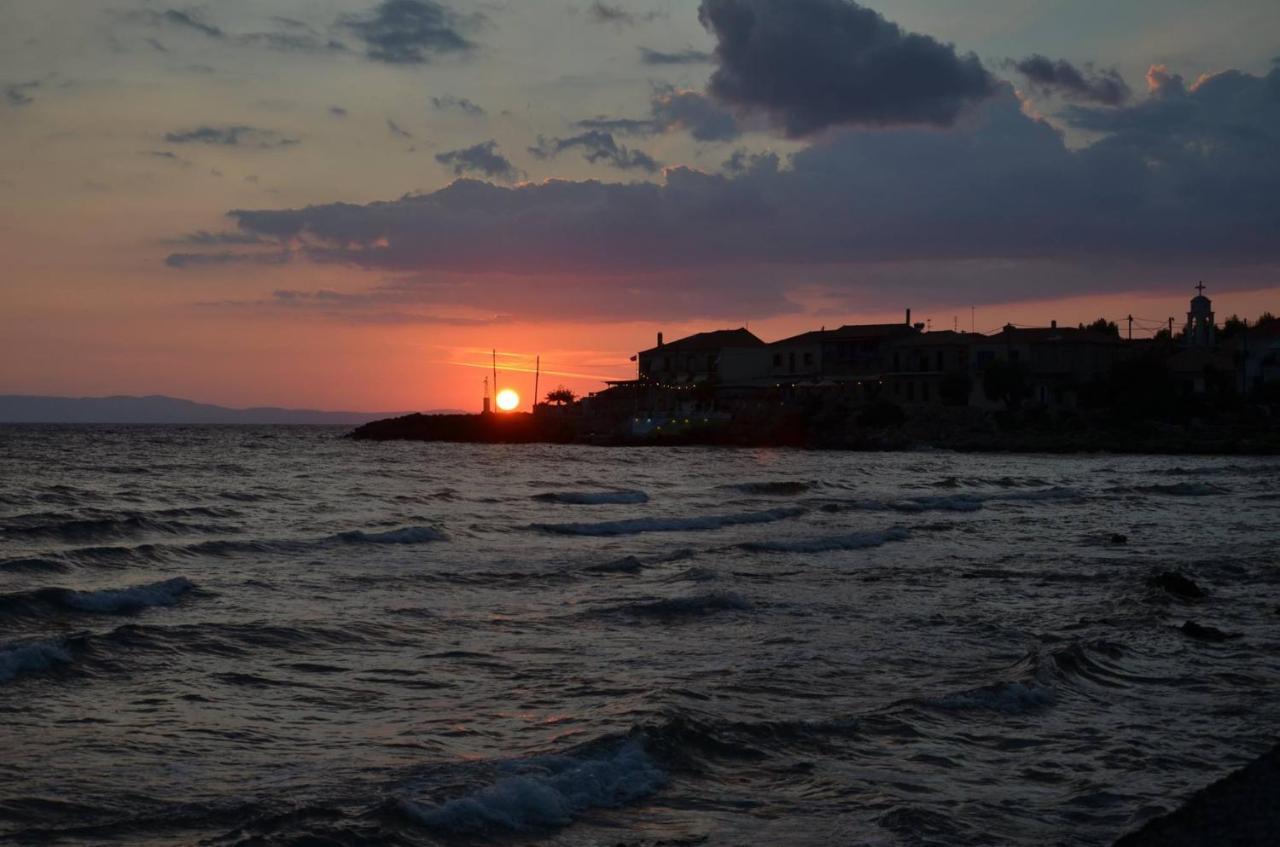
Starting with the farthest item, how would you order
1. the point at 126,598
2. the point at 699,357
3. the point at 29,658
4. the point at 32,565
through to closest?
the point at 699,357 < the point at 32,565 < the point at 126,598 < the point at 29,658

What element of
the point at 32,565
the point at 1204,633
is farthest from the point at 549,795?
the point at 32,565

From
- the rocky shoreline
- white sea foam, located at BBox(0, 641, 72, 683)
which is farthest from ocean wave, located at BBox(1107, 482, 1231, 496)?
white sea foam, located at BBox(0, 641, 72, 683)

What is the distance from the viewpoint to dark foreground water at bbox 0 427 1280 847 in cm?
913

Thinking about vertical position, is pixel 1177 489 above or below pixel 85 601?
above

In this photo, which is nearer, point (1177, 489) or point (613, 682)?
point (613, 682)

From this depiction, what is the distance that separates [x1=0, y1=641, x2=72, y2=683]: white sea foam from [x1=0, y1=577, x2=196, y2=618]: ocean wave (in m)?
3.54

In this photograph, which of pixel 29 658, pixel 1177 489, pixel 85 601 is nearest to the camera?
pixel 29 658

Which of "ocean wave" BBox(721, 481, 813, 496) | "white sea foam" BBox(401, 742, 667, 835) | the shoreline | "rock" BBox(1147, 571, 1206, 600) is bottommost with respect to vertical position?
"white sea foam" BBox(401, 742, 667, 835)

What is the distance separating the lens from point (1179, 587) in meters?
20.0

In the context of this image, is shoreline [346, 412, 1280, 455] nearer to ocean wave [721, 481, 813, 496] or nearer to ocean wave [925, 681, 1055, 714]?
ocean wave [721, 481, 813, 496]

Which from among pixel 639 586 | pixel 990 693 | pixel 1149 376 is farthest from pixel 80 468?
pixel 1149 376

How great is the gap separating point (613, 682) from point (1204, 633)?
8.14m

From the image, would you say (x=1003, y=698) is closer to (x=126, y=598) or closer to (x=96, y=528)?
(x=126, y=598)

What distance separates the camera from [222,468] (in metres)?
61.3
